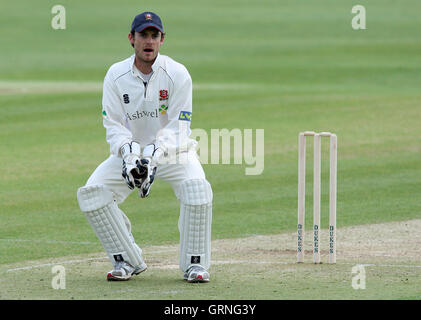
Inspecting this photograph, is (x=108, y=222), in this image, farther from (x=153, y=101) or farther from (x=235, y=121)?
(x=235, y=121)

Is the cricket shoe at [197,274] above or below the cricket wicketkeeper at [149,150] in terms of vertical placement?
below

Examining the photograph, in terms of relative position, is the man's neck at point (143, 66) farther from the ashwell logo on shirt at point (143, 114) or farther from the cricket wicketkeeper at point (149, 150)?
the ashwell logo on shirt at point (143, 114)

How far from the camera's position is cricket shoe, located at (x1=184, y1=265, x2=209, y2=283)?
6258 millimetres

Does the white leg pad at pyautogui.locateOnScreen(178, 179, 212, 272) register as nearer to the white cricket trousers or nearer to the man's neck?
the white cricket trousers

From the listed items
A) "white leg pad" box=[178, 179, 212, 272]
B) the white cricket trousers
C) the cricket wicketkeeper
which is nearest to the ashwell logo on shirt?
the cricket wicketkeeper

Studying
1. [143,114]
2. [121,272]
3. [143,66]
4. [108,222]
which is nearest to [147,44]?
[143,66]

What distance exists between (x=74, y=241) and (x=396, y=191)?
4.12m

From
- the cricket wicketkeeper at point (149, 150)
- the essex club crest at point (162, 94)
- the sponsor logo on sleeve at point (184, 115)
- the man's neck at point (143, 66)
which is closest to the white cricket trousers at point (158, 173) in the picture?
the cricket wicketkeeper at point (149, 150)

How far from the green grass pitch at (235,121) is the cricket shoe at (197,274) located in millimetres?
95

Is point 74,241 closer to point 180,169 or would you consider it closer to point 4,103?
point 180,169

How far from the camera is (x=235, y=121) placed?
1636 centimetres

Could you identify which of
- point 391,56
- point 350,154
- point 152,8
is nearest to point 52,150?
point 350,154

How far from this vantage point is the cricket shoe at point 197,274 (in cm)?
626

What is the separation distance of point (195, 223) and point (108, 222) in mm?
599
